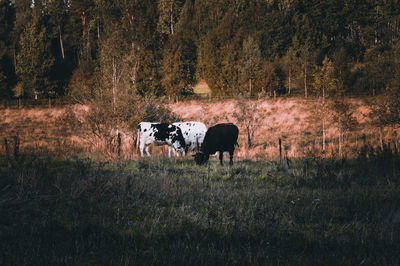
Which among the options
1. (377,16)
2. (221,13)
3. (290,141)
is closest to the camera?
(290,141)

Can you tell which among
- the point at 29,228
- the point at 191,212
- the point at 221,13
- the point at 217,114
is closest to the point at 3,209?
the point at 29,228

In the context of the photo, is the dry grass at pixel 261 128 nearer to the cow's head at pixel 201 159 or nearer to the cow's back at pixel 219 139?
the cow's back at pixel 219 139

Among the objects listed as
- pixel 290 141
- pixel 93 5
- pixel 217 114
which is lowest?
pixel 290 141

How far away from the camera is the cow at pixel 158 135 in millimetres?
16700

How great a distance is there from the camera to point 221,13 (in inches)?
2606

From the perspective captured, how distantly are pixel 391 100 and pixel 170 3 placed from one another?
65.2 metres

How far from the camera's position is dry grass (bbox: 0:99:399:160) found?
17469 mm

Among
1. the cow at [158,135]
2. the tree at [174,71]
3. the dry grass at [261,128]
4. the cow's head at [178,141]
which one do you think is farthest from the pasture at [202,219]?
the tree at [174,71]

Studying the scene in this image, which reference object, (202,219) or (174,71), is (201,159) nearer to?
(202,219)

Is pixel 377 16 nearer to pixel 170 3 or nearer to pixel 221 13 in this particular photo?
pixel 221 13

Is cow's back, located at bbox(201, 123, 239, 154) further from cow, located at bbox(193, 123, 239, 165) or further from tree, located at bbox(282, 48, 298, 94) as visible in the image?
tree, located at bbox(282, 48, 298, 94)

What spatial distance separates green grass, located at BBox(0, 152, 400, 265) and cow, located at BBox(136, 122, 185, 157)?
9572 millimetres

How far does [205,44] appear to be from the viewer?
54969 mm

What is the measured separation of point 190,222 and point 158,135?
12561 millimetres
